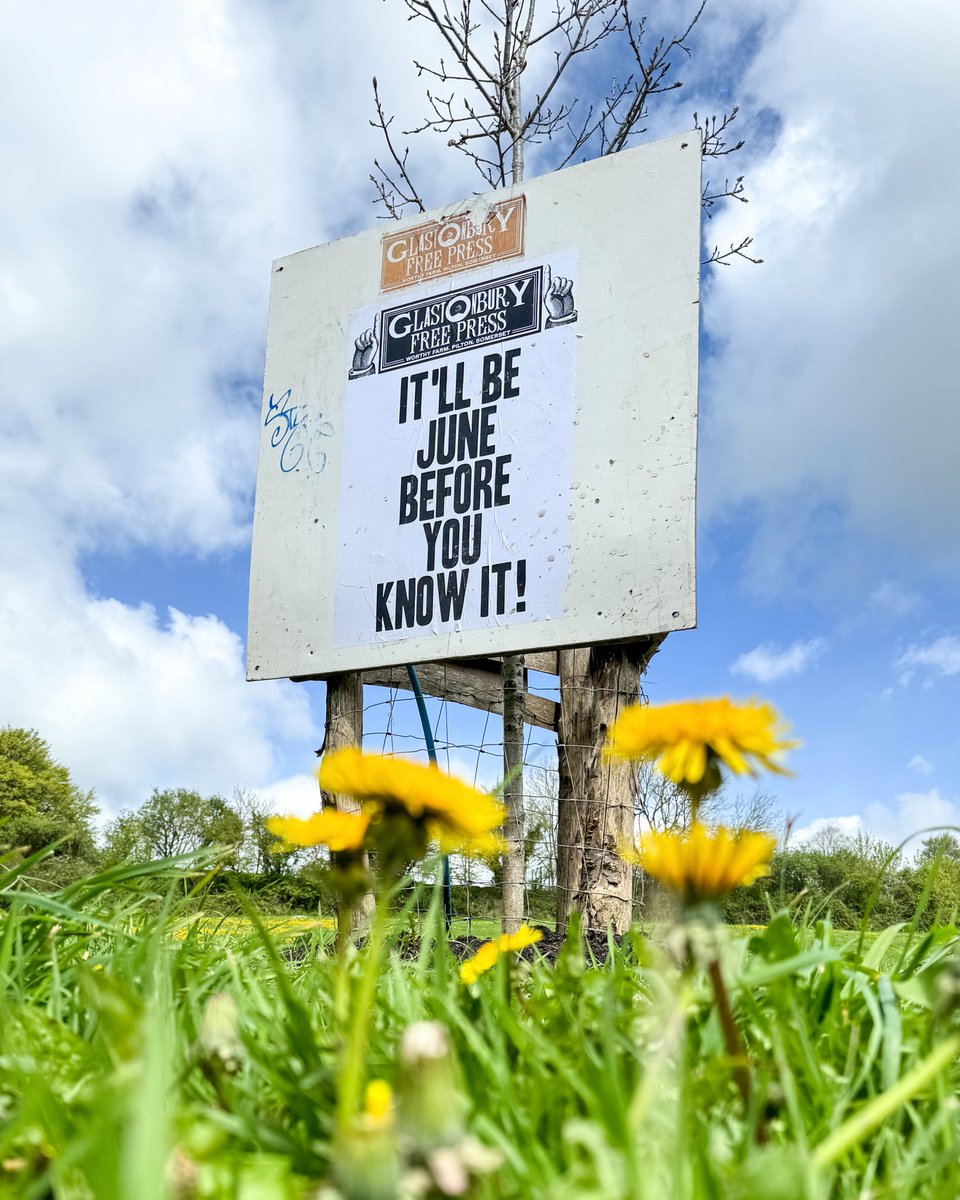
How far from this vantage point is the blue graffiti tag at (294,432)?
15.1 feet

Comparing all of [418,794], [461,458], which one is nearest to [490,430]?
[461,458]

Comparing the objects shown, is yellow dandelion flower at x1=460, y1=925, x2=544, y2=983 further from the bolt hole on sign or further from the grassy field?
the bolt hole on sign

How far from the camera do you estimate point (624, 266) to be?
4.02m

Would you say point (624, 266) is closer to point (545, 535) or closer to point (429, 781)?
point (545, 535)

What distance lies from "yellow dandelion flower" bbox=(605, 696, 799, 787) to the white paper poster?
3.15 m

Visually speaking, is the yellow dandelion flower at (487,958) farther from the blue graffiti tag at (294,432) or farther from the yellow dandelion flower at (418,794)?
the blue graffiti tag at (294,432)

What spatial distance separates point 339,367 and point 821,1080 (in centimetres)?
429

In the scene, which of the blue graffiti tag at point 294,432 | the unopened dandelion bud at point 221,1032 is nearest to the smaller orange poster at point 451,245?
the blue graffiti tag at point 294,432

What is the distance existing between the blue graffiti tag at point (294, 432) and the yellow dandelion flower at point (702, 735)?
4.01 meters

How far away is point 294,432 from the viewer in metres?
4.73

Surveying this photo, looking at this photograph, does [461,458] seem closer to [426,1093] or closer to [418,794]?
[418,794]

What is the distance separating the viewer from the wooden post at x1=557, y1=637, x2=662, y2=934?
389 centimetres

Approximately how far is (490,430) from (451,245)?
3.19ft

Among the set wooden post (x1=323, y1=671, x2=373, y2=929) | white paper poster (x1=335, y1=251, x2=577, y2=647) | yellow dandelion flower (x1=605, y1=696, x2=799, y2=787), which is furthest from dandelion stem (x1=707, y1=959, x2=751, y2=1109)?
wooden post (x1=323, y1=671, x2=373, y2=929)
